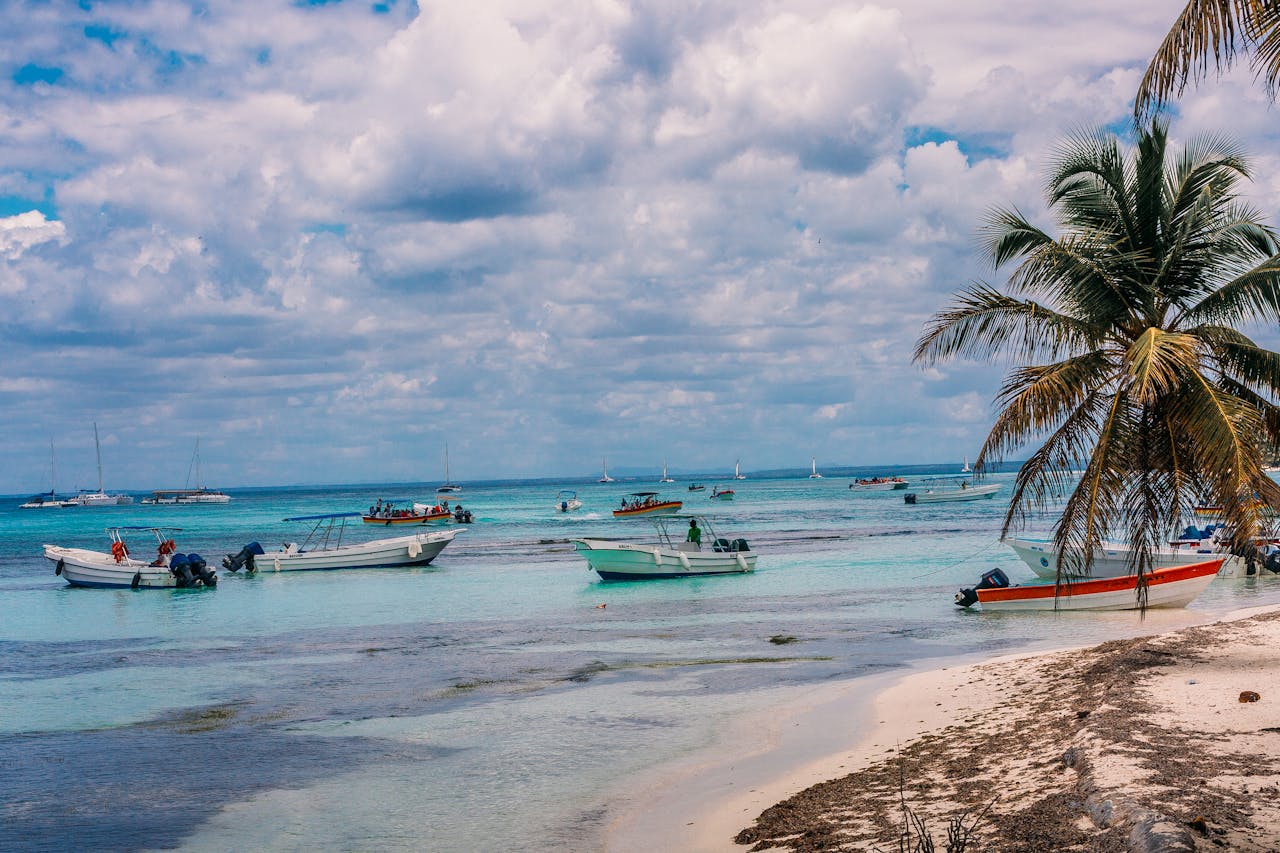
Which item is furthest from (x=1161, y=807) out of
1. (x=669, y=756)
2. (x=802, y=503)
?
(x=802, y=503)

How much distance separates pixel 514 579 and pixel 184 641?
14.5 m

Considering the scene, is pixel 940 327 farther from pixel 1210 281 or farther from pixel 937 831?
pixel 937 831

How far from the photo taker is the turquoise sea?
11430mm

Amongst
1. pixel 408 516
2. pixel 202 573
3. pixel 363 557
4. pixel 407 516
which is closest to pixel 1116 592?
pixel 363 557

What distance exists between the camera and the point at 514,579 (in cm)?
3919

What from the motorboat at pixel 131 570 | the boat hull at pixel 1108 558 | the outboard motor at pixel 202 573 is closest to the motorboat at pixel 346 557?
the motorboat at pixel 131 570

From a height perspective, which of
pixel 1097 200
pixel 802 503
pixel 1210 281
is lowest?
pixel 802 503

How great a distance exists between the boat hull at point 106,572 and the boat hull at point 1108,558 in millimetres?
30639

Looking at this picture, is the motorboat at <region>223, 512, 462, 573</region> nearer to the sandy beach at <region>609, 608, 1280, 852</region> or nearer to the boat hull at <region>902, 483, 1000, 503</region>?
the sandy beach at <region>609, 608, 1280, 852</region>

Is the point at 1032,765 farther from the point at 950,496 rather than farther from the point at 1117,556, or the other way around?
the point at 950,496

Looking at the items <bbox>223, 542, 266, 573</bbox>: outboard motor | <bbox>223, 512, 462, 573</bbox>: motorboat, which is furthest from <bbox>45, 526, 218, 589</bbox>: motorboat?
<bbox>223, 512, 462, 573</bbox>: motorboat

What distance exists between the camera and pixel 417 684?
19.0 metres

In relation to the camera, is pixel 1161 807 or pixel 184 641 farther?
pixel 184 641

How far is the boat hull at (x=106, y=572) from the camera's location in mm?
39688
